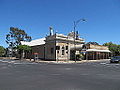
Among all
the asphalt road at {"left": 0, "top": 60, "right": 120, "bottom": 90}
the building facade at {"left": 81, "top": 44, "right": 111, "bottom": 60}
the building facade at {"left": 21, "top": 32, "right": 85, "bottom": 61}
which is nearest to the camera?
the asphalt road at {"left": 0, "top": 60, "right": 120, "bottom": 90}

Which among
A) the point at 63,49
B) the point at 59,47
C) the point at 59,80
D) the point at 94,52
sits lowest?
the point at 59,80

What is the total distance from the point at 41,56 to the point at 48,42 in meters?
6.51

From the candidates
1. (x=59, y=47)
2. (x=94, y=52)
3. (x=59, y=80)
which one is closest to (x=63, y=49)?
(x=59, y=47)

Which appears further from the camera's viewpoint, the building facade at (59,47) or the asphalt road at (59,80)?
the building facade at (59,47)

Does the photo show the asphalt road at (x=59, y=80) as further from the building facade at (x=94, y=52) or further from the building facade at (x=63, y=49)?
the building facade at (x=94, y=52)

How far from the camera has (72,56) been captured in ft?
146

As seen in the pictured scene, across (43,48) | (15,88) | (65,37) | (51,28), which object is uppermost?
(51,28)

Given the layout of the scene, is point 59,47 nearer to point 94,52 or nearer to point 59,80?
point 94,52

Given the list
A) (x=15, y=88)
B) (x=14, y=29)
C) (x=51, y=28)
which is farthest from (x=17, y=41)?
(x=15, y=88)

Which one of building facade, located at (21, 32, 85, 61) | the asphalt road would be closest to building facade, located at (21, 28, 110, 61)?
building facade, located at (21, 32, 85, 61)

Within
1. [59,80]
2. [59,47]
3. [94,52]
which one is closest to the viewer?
[59,80]

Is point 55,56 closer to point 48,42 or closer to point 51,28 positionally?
point 48,42

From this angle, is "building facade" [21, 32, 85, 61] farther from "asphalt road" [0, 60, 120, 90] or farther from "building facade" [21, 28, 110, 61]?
"asphalt road" [0, 60, 120, 90]

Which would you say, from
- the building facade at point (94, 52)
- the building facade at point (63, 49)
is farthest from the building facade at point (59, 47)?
the building facade at point (94, 52)
